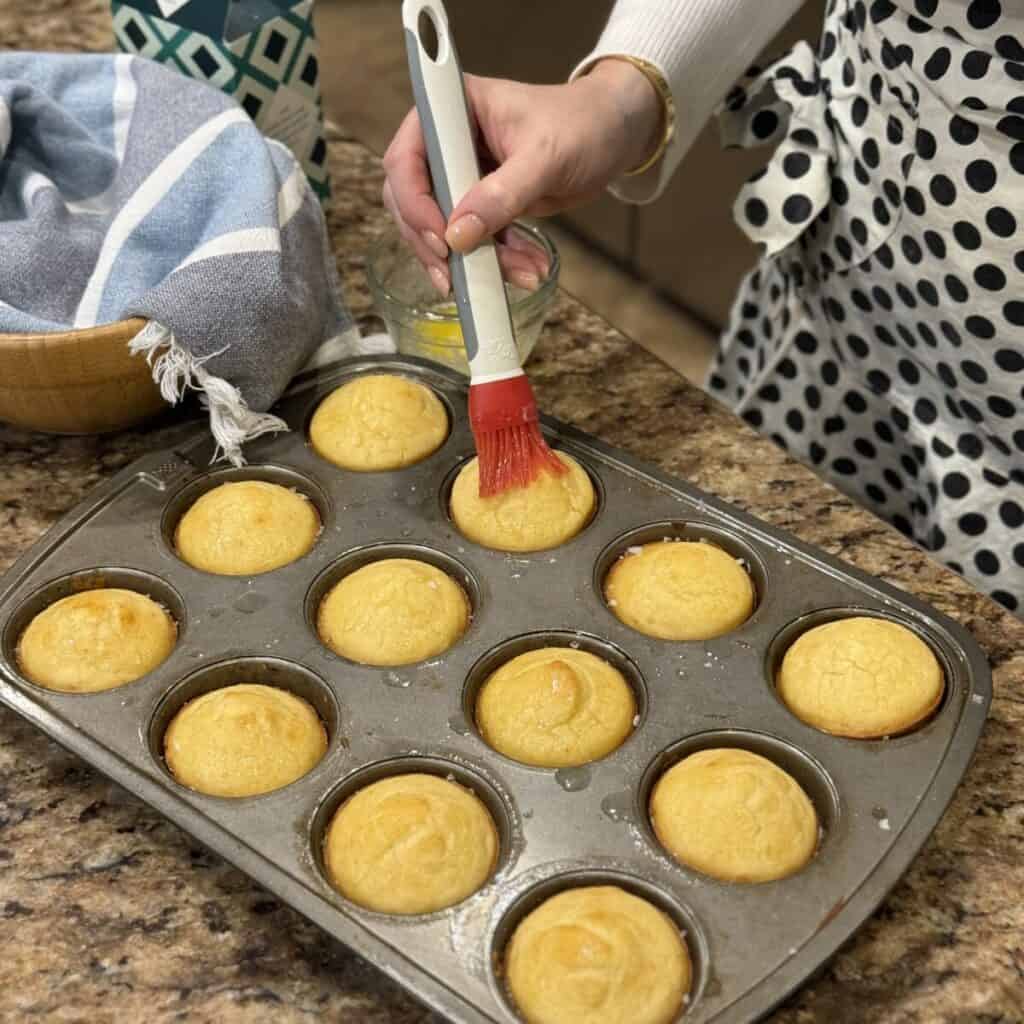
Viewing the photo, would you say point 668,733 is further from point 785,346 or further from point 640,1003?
point 785,346

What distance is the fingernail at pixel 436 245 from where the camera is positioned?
1.49 m

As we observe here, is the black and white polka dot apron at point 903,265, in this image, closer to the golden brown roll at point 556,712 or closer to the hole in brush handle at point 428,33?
the hole in brush handle at point 428,33

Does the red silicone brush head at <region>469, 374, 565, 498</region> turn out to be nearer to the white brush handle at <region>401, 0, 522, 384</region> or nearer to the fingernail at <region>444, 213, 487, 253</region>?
the white brush handle at <region>401, 0, 522, 384</region>

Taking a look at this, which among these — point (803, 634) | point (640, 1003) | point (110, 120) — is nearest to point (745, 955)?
point (640, 1003)

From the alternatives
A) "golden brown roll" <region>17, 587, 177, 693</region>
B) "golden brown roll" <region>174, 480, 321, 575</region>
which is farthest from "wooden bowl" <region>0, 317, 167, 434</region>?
"golden brown roll" <region>17, 587, 177, 693</region>

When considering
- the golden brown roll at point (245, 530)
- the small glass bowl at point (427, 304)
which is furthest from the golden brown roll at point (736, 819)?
the small glass bowl at point (427, 304)

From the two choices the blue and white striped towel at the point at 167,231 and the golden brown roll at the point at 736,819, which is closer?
the golden brown roll at the point at 736,819

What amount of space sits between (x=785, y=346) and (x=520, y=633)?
842 millimetres

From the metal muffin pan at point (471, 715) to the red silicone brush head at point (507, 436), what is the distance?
8 centimetres

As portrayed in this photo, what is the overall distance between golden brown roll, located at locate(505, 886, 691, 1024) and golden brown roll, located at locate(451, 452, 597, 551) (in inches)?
19.4

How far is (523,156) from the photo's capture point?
151 centimetres

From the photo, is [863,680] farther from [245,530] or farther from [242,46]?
[242,46]

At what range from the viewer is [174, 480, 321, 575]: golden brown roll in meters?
1.49

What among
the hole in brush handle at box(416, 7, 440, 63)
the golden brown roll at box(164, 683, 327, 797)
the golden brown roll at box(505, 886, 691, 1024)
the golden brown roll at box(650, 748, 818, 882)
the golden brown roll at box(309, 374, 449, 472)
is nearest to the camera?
the golden brown roll at box(505, 886, 691, 1024)
